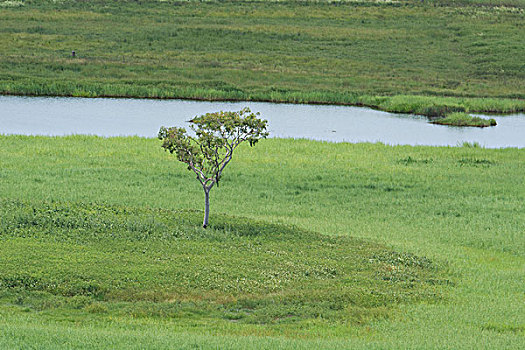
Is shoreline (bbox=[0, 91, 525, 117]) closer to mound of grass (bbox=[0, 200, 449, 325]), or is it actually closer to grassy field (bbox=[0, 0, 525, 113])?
grassy field (bbox=[0, 0, 525, 113])

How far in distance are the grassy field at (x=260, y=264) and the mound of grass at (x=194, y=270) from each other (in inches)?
1.7

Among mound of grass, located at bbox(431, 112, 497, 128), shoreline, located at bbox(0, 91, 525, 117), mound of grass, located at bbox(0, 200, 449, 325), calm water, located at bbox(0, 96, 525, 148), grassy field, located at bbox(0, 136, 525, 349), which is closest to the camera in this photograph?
grassy field, located at bbox(0, 136, 525, 349)

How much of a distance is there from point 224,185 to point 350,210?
5922 mm

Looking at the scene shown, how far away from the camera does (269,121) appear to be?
56000mm

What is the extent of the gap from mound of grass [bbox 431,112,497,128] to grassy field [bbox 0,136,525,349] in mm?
27733

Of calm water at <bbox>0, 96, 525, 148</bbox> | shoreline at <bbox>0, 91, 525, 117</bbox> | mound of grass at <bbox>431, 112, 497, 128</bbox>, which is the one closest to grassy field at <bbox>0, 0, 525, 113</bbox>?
shoreline at <bbox>0, 91, 525, 117</bbox>

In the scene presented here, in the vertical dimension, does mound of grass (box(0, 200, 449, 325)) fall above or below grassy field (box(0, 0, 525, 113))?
below

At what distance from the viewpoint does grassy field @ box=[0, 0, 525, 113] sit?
2783 inches

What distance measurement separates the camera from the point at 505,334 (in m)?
12.3

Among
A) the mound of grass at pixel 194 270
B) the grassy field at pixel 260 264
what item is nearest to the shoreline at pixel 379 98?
Answer: the grassy field at pixel 260 264

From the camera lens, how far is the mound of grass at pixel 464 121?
58000 millimetres

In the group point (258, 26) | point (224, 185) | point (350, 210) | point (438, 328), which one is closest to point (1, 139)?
point (224, 185)

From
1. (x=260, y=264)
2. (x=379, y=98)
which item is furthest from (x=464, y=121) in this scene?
(x=260, y=264)

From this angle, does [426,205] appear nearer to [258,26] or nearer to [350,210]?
[350,210]
